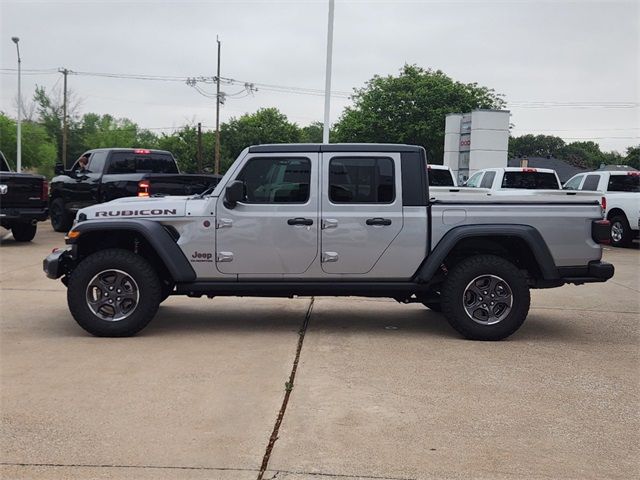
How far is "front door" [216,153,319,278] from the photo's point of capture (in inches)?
245

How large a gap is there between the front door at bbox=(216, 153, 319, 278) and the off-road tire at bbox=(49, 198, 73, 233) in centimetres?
1046

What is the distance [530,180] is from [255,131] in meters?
56.3

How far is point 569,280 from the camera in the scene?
6.33 meters

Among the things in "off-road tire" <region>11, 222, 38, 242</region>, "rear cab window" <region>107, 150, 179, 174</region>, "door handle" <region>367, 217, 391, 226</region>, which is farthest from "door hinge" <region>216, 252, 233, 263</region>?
"off-road tire" <region>11, 222, 38, 242</region>

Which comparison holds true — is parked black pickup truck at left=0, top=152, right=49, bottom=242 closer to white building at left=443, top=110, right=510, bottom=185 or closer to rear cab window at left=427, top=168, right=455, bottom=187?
rear cab window at left=427, top=168, right=455, bottom=187

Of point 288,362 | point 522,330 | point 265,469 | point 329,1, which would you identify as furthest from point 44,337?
point 329,1

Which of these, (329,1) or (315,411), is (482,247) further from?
(329,1)

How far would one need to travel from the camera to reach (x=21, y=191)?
1275 cm

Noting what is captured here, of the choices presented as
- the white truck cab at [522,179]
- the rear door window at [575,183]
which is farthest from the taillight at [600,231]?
the rear door window at [575,183]

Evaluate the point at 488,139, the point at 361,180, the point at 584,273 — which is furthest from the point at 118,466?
the point at 488,139

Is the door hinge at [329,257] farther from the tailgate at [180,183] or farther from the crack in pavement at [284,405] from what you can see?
the tailgate at [180,183]

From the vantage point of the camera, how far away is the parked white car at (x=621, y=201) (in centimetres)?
1544

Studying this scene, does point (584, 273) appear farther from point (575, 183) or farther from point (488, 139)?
point (488, 139)

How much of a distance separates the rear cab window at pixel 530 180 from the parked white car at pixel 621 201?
4.27 ft
